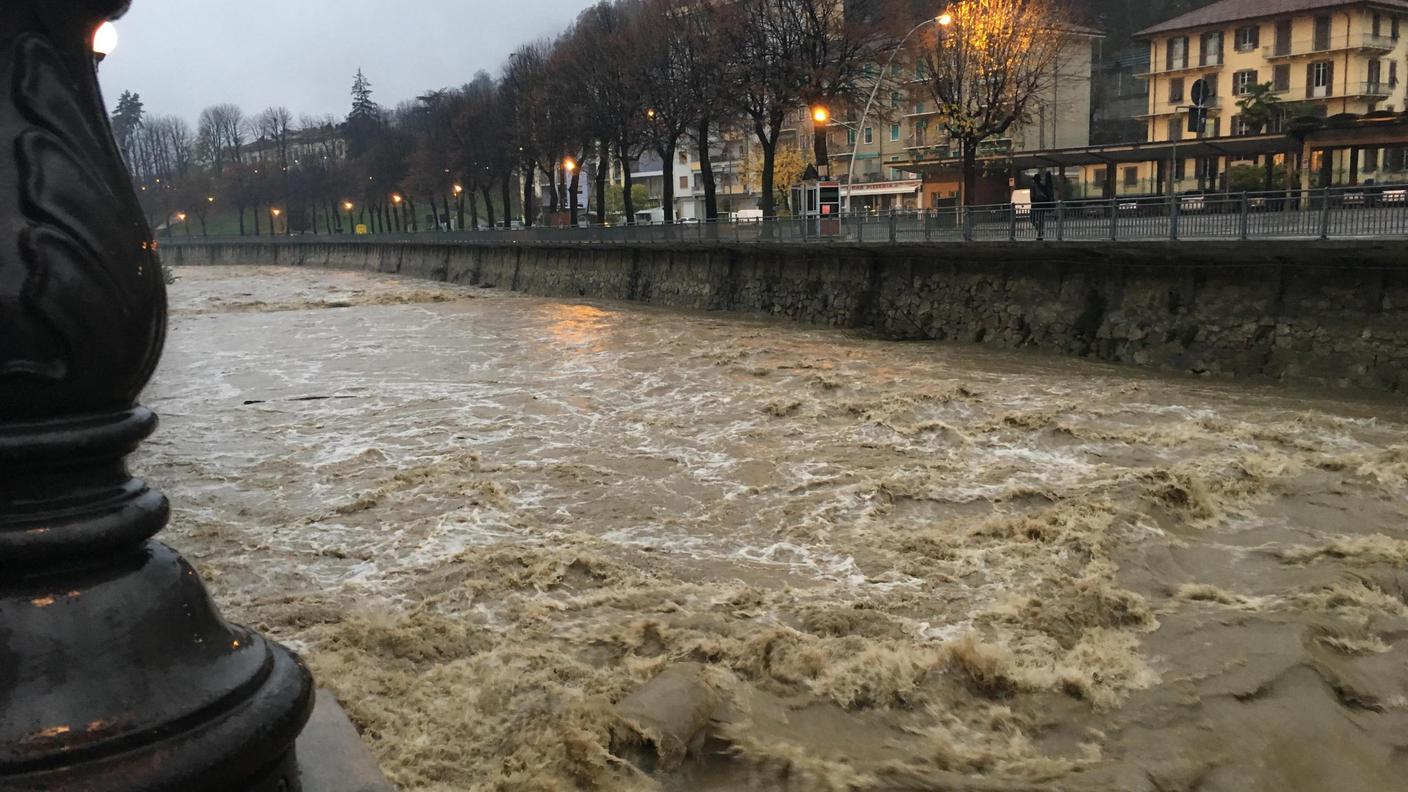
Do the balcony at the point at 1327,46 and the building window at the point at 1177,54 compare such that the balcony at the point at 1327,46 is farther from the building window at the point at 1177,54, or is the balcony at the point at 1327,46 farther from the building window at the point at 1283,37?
the building window at the point at 1177,54

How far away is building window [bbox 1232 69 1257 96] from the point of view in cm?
6431

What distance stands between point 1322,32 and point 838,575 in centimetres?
6546

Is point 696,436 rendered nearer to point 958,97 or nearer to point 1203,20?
point 958,97

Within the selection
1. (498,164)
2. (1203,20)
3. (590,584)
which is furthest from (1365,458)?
(498,164)

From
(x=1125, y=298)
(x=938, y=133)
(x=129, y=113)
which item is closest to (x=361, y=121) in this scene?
(x=129, y=113)

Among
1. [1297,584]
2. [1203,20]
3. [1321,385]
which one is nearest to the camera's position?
[1297,584]

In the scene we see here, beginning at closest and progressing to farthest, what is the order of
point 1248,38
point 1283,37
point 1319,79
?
point 1319,79 < point 1283,37 < point 1248,38

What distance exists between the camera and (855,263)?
33.3 metres

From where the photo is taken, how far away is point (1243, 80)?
65.6 m

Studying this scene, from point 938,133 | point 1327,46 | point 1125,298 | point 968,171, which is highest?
point 1327,46

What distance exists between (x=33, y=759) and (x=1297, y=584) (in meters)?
10.4

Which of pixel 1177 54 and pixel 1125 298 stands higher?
pixel 1177 54

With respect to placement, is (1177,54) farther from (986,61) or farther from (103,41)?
(103,41)

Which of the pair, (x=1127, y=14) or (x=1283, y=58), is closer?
(x=1283, y=58)
